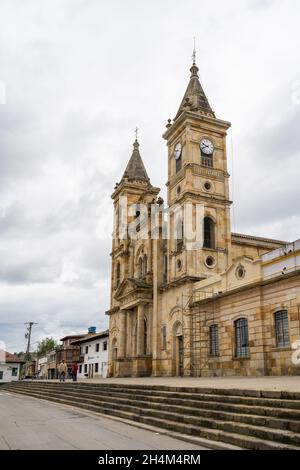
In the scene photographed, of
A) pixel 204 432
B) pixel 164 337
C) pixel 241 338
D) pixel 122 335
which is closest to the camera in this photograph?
pixel 204 432

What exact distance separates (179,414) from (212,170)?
Result: 25.8 meters

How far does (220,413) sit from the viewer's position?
32.9 feet

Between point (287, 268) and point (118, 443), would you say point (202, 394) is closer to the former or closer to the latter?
point (118, 443)

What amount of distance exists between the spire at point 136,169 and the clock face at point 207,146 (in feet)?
45.7

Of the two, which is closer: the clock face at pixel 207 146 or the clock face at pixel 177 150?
the clock face at pixel 207 146

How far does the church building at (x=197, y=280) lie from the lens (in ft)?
71.8

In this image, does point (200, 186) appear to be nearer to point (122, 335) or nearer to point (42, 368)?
point (122, 335)

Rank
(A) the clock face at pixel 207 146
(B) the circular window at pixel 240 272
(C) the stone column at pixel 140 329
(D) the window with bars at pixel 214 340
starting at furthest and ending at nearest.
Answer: (C) the stone column at pixel 140 329, (A) the clock face at pixel 207 146, (D) the window with bars at pixel 214 340, (B) the circular window at pixel 240 272

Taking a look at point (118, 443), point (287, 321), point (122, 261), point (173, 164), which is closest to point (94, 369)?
point (122, 261)

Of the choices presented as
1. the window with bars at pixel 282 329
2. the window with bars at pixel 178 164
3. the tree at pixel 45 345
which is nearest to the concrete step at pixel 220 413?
the window with bars at pixel 282 329

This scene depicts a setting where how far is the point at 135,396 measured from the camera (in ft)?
51.3

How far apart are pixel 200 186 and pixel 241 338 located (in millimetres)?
13616

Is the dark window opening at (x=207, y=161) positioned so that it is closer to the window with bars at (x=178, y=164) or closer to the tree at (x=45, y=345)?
the window with bars at (x=178, y=164)

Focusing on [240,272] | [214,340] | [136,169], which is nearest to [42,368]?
[136,169]
